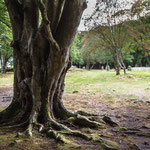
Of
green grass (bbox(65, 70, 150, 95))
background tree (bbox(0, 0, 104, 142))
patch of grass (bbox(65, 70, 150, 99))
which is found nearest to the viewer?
background tree (bbox(0, 0, 104, 142))

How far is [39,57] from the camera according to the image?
406cm

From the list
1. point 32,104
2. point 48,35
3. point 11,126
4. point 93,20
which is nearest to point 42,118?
point 32,104

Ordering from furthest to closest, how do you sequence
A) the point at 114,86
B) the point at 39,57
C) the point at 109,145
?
the point at 114,86
the point at 39,57
the point at 109,145

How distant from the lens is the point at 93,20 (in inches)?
856

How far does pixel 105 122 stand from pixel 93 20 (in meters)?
19.7

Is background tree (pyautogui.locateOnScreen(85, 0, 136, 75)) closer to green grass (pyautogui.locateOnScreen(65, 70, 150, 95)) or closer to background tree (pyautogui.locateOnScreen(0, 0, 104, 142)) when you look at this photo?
green grass (pyautogui.locateOnScreen(65, 70, 150, 95))

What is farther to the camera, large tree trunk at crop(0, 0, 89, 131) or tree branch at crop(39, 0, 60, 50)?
large tree trunk at crop(0, 0, 89, 131)

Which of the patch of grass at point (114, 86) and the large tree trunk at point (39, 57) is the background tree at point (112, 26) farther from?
the large tree trunk at point (39, 57)

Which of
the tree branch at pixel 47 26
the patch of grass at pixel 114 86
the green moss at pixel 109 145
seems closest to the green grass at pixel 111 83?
the patch of grass at pixel 114 86

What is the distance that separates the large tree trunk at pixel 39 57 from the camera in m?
3.77

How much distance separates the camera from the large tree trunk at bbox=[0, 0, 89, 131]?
148 inches

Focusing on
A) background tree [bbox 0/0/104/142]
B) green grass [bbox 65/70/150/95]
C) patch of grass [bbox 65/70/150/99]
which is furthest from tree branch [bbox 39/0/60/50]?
green grass [bbox 65/70/150/95]

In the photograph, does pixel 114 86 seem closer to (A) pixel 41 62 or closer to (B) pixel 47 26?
(A) pixel 41 62

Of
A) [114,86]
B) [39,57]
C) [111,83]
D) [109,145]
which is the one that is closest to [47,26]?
[39,57]
